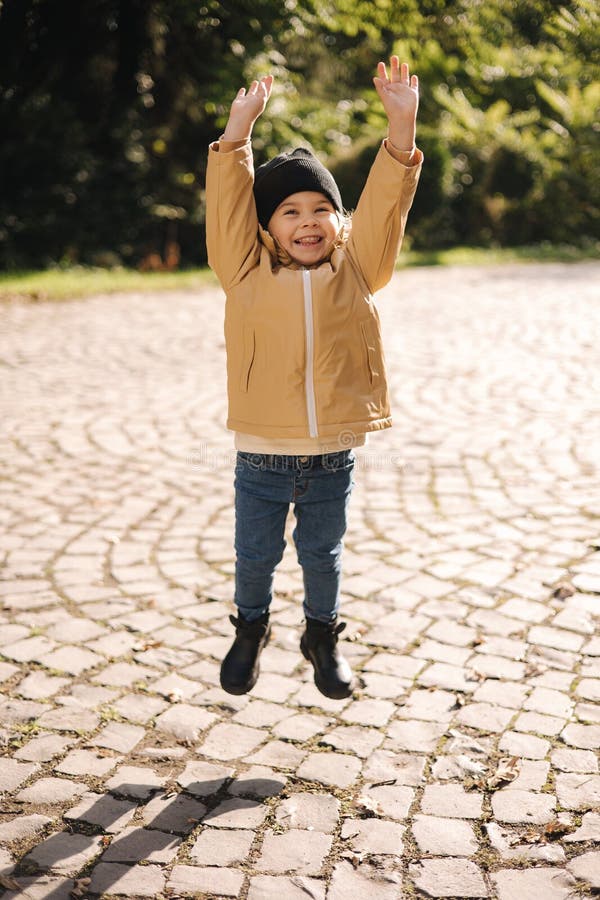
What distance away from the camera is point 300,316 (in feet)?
8.87

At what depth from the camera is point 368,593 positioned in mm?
4047

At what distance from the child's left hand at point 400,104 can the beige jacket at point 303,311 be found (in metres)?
0.04

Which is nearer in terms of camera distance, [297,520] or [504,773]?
[504,773]

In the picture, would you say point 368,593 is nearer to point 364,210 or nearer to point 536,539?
point 536,539

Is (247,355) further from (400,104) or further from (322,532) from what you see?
(400,104)

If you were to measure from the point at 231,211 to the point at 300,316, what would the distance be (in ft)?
1.16

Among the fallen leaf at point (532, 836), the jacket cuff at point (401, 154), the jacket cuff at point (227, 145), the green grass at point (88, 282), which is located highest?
the jacket cuff at point (227, 145)

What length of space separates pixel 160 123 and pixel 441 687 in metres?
12.4

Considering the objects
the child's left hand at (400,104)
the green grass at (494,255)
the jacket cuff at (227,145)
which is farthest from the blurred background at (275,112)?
the green grass at (494,255)

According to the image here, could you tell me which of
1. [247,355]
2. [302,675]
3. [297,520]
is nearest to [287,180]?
[247,355]

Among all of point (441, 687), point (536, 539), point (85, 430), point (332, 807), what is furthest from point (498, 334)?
point (332, 807)

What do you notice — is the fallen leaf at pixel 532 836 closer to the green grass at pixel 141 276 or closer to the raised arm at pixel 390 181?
the raised arm at pixel 390 181

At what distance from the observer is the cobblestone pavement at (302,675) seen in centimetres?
246

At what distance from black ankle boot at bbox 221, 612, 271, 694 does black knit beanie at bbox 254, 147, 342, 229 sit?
3.94ft
